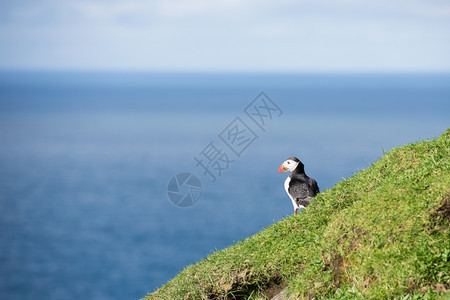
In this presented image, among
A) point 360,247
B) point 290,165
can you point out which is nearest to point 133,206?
point 290,165

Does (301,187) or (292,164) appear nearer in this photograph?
(301,187)

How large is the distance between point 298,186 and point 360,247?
3.82 meters

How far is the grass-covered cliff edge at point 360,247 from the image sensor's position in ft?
20.5

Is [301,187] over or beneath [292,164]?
beneath

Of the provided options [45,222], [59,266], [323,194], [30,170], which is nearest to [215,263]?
[323,194]

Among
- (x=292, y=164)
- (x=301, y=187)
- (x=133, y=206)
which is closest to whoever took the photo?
(x=301, y=187)

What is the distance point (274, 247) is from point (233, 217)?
110 meters

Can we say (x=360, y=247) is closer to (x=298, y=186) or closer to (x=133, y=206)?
(x=298, y=186)

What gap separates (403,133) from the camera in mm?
152375

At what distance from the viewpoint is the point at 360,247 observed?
22.6 ft

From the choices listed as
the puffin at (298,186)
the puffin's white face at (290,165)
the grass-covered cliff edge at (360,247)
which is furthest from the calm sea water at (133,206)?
the grass-covered cliff edge at (360,247)

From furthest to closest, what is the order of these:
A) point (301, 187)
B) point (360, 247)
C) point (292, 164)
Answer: point (292, 164), point (301, 187), point (360, 247)

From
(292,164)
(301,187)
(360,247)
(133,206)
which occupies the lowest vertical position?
(360,247)

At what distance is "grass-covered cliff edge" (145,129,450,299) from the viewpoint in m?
6.24
